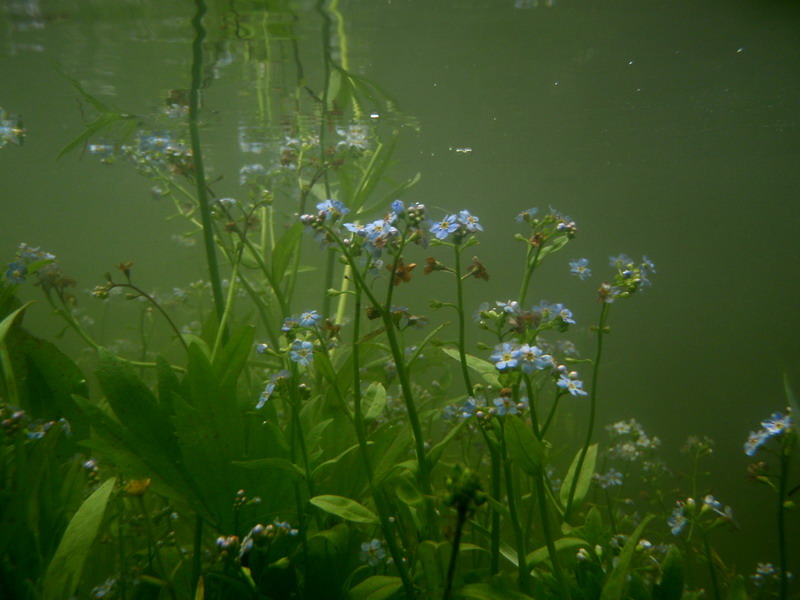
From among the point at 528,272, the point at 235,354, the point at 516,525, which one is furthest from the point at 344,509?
the point at 528,272

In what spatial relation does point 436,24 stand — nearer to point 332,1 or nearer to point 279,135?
point 332,1

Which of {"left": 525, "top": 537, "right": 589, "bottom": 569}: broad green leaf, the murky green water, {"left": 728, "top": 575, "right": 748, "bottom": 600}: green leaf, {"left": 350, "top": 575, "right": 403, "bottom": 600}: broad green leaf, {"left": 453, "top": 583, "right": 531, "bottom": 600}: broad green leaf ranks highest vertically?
the murky green water

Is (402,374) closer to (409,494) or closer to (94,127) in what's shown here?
(409,494)

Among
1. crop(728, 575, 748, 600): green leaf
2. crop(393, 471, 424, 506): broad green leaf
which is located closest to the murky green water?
crop(393, 471, 424, 506): broad green leaf

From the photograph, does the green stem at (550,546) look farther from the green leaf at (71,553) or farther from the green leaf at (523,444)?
the green leaf at (71,553)

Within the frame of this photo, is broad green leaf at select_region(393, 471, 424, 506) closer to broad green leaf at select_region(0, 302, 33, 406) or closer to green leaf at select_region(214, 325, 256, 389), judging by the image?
green leaf at select_region(214, 325, 256, 389)

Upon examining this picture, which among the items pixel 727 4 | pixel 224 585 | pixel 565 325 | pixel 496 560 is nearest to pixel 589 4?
pixel 727 4
